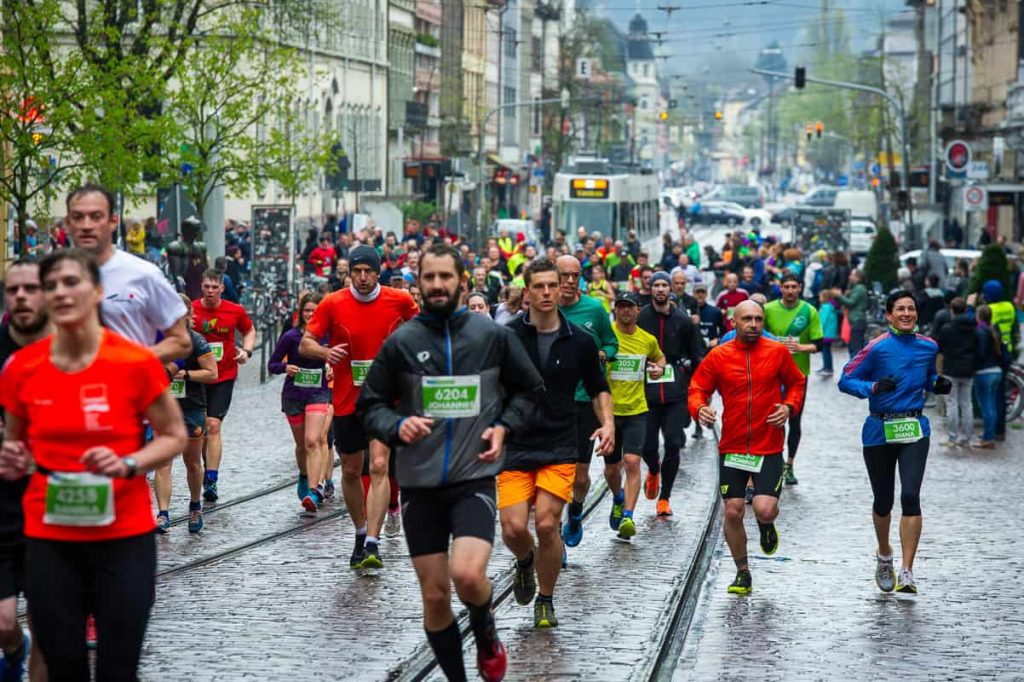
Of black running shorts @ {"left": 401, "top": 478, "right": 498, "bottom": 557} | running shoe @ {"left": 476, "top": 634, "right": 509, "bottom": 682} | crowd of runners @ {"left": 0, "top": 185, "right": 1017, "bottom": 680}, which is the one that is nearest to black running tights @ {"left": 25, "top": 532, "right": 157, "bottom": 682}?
crowd of runners @ {"left": 0, "top": 185, "right": 1017, "bottom": 680}

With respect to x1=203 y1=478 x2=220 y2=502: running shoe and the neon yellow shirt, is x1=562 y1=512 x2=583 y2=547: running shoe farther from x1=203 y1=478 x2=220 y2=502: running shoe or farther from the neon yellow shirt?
x1=203 y1=478 x2=220 y2=502: running shoe

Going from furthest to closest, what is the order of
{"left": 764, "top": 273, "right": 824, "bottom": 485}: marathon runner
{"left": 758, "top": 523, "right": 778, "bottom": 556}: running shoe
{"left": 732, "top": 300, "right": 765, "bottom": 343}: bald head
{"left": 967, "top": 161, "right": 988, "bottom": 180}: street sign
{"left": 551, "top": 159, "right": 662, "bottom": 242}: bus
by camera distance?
{"left": 551, "top": 159, "right": 662, "bottom": 242}: bus
{"left": 967, "top": 161, "right": 988, "bottom": 180}: street sign
{"left": 764, "top": 273, "right": 824, "bottom": 485}: marathon runner
{"left": 758, "top": 523, "right": 778, "bottom": 556}: running shoe
{"left": 732, "top": 300, "right": 765, "bottom": 343}: bald head

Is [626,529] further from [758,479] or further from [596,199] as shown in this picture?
[596,199]

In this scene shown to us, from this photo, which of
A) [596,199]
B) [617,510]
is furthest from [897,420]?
[596,199]

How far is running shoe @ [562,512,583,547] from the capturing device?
1355cm

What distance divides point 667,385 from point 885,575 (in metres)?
3.93

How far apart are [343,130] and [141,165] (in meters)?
38.4

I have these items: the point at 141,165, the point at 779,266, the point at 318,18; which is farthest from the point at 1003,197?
the point at 141,165

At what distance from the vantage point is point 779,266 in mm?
40438

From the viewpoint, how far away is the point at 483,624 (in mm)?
8578

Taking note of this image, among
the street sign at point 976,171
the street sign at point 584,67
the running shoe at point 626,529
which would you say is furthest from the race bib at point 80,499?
the street sign at point 584,67

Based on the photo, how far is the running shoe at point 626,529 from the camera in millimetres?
14312

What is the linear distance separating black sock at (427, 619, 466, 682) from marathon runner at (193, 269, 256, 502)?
7.47 meters

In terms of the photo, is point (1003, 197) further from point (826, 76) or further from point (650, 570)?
point (826, 76)
